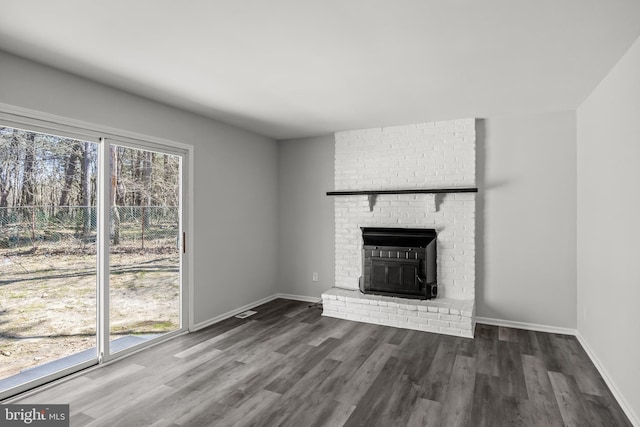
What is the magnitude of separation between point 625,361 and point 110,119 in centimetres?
433

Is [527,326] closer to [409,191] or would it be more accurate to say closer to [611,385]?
[611,385]

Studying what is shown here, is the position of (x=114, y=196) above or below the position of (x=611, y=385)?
above

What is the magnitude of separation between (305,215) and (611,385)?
12.2ft

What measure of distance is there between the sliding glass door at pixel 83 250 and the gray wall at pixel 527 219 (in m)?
3.47

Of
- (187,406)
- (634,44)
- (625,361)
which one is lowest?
(187,406)

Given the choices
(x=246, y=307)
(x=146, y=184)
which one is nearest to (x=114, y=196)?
(x=146, y=184)

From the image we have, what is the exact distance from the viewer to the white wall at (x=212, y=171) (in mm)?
2582

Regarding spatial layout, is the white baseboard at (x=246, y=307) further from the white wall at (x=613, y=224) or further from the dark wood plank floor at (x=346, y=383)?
the white wall at (x=613, y=224)

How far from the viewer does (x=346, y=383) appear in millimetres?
2676

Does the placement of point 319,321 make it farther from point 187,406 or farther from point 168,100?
point 168,100

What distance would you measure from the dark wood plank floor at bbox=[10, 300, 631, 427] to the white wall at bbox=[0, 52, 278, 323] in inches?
32.5

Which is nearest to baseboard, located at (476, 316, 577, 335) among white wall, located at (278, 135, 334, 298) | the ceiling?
white wall, located at (278, 135, 334, 298)

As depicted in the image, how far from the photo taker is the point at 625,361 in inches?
91.4

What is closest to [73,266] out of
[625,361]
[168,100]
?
[168,100]
